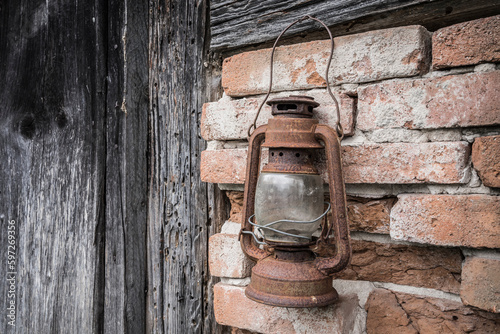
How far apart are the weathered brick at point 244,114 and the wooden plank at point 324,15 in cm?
15

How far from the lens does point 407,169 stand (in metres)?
0.78

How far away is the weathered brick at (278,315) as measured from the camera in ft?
2.91

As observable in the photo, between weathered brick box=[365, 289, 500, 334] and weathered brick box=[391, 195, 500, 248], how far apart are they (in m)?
0.14

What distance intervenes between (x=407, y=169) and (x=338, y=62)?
28 cm

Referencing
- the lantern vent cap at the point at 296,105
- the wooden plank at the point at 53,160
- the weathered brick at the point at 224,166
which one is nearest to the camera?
the lantern vent cap at the point at 296,105

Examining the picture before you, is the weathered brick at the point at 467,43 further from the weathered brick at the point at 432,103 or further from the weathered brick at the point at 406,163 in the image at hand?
the weathered brick at the point at 406,163

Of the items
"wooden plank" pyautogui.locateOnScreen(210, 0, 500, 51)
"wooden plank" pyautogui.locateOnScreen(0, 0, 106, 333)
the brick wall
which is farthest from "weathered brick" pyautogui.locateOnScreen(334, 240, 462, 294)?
"wooden plank" pyautogui.locateOnScreen(0, 0, 106, 333)

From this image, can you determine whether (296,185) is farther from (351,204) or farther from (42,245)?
(42,245)

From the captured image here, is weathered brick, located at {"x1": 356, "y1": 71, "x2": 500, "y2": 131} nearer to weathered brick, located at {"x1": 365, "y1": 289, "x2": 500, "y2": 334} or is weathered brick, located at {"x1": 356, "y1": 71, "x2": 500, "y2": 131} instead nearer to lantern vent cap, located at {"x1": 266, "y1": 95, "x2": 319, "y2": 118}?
lantern vent cap, located at {"x1": 266, "y1": 95, "x2": 319, "y2": 118}

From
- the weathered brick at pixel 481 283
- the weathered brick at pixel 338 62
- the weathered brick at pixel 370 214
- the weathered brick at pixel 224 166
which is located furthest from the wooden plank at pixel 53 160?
the weathered brick at pixel 481 283

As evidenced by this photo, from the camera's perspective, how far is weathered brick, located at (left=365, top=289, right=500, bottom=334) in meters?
0.76

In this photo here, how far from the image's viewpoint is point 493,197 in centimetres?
71

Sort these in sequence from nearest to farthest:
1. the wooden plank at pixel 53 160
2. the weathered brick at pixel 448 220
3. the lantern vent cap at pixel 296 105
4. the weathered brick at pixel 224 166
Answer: the weathered brick at pixel 448 220
the lantern vent cap at pixel 296 105
the weathered brick at pixel 224 166
the wooden plank at pixel 53 160

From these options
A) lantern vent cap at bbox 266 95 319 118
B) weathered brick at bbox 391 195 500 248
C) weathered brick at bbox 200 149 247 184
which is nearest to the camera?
weathered brick at bbox 391 195 500 248
